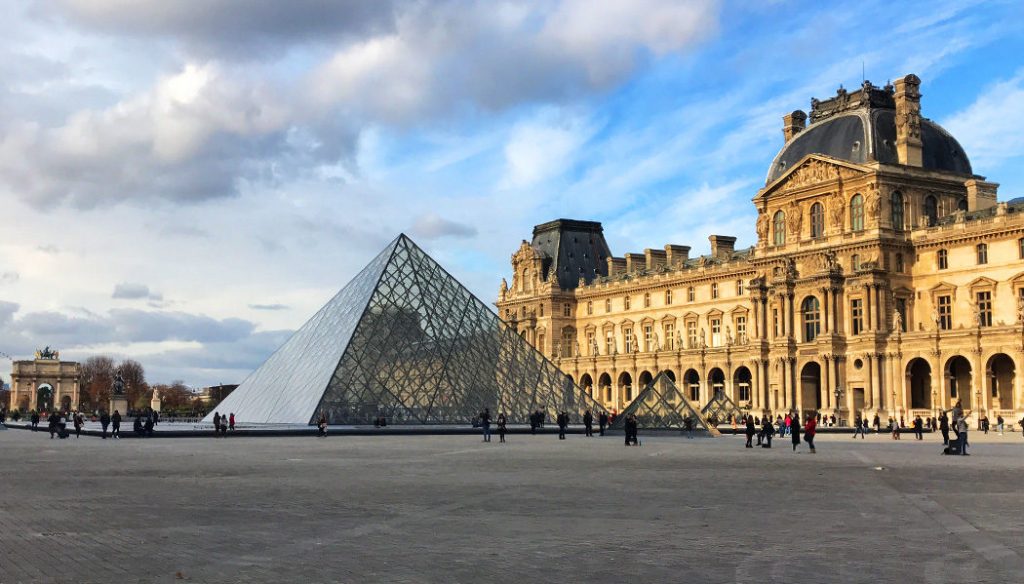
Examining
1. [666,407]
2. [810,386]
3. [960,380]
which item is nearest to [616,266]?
[810,386]

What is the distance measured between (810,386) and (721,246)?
18537mm

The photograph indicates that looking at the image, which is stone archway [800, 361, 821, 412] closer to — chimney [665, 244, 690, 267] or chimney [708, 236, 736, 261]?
chimney [708, 236, 736, 261]

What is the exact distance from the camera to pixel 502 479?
18.0 m

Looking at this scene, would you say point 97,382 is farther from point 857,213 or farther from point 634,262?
point 857,213

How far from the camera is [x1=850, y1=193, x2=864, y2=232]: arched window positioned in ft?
201

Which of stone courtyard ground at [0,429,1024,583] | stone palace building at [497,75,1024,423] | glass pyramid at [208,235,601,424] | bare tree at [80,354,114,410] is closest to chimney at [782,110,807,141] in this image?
stone palace building at [497,75,1024,423]

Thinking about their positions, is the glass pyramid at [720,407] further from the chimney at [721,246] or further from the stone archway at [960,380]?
the chimney at [721,246]

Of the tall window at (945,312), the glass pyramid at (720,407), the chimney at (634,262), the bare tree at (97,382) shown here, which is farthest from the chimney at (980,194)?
the bare tree at (97,382)

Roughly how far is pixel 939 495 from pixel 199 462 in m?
14.0

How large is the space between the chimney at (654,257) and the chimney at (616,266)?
4383mm

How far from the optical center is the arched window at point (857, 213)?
201 feet

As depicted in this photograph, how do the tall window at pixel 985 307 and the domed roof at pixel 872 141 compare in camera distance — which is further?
the domed roof at pixel 872 141

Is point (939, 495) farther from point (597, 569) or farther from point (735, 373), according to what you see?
point (735, 373)

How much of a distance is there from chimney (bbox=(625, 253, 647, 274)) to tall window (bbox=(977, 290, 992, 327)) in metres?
32.7
